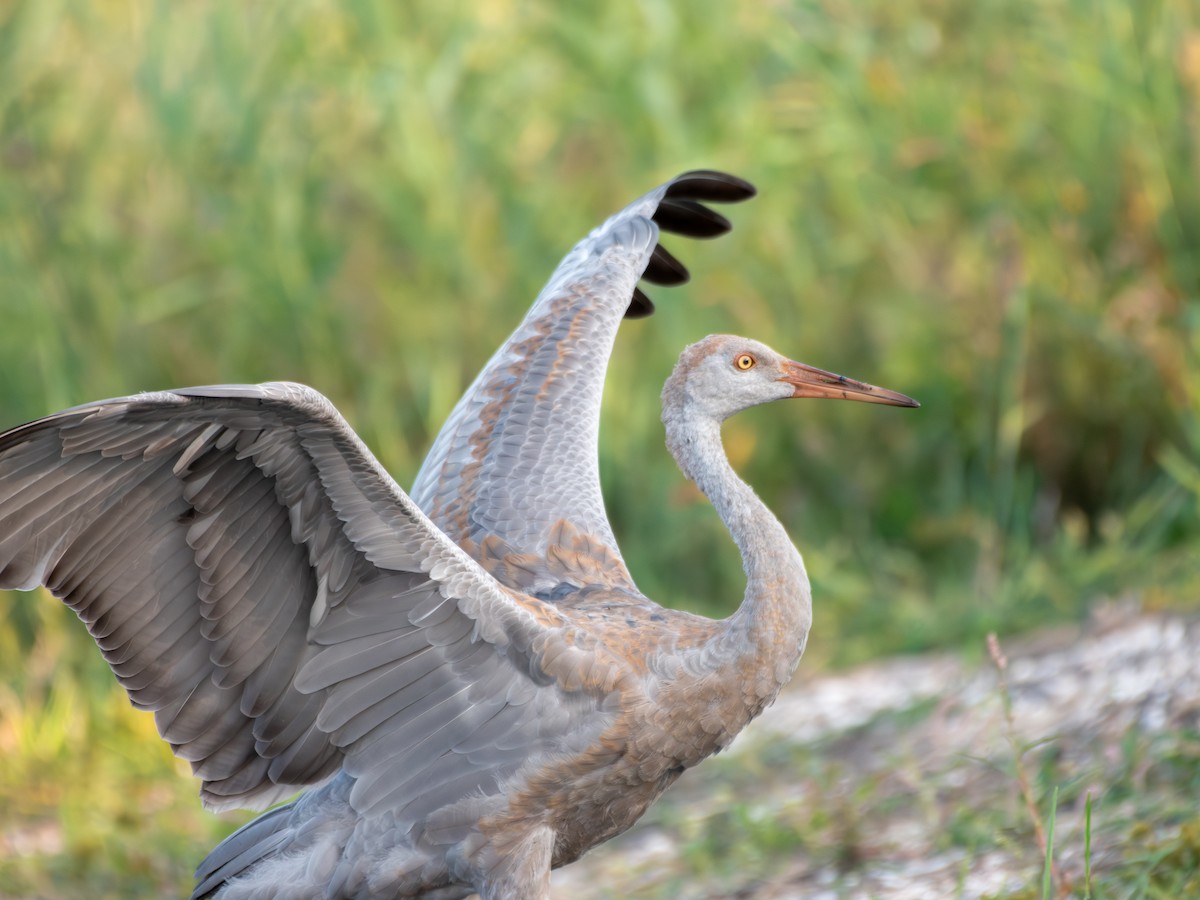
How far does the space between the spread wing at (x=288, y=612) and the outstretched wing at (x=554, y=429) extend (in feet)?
1.49

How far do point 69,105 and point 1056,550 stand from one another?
458 centimetres

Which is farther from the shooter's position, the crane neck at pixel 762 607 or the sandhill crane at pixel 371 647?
the crane neck at pixel 762 607

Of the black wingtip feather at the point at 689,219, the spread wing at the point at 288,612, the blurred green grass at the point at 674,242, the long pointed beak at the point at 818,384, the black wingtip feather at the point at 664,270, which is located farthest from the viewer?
the blurred green grass at the point at 674,242

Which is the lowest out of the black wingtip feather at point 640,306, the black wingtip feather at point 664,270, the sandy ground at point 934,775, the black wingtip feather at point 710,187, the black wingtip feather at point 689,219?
the sandy ground at point 934,775

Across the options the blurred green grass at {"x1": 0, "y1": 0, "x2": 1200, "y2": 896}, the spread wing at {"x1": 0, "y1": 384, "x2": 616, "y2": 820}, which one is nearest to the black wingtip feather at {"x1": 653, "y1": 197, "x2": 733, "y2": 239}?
the blurred green grass at {"x1": 0, "y1": 0, "x2": 1200, "y2": 896}

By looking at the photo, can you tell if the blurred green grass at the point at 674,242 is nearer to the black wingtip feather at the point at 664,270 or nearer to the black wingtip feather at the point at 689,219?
the black wingtip feather at the point at 664,270

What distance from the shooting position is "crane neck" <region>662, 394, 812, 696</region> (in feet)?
12.7

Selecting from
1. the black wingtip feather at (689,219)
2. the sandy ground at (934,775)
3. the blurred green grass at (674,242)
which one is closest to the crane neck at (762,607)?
the sandy ground at (934,775)

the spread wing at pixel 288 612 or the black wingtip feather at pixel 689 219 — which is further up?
the black wingtip feather at pixel 689 219

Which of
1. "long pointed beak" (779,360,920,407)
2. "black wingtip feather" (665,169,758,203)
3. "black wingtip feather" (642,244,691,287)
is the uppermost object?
"black wingtip feather" (665,169,758,203)

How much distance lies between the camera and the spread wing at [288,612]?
3.67 metres

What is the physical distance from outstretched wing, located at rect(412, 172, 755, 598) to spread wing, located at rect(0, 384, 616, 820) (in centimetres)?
45

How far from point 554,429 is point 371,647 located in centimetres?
110

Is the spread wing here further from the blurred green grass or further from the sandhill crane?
the blurred green grass
